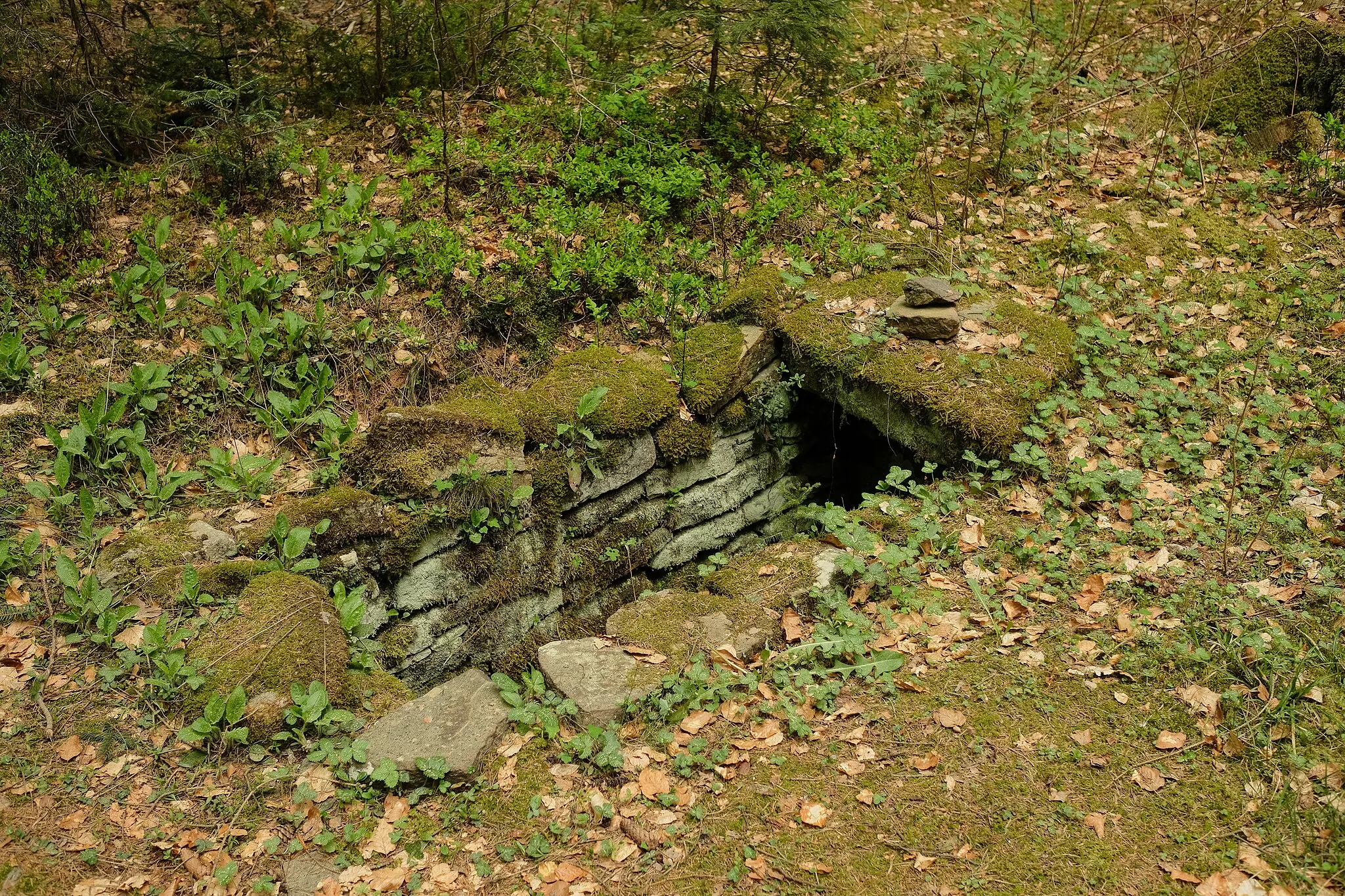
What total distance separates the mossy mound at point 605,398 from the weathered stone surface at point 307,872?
2.34 meters

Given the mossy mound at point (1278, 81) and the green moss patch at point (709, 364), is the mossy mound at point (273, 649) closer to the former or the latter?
the green moss patch at point (709, 364)

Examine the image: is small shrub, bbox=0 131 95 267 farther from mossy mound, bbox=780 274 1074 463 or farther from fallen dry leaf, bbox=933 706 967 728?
fallen dry leaf, bbox=933 706 967 728

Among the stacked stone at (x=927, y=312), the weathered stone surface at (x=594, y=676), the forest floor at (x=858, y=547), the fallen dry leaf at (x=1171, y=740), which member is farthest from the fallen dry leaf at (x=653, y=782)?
the stacked stone at (x=927, y=312)

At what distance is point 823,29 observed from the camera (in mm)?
6184

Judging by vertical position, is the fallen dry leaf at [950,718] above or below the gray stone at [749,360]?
below

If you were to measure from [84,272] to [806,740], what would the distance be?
5.13 meters

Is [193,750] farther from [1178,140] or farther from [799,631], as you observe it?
[1178,140]

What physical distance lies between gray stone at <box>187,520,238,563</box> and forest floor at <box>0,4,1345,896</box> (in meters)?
0.24

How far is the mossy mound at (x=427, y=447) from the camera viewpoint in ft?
14.5

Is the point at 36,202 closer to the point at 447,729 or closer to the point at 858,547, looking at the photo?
the point at 447,729

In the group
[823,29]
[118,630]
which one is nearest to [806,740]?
[118,630]

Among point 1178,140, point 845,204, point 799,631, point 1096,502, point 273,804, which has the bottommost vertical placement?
point 273,804

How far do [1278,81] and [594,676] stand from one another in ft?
25.1

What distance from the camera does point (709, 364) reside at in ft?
17.5
